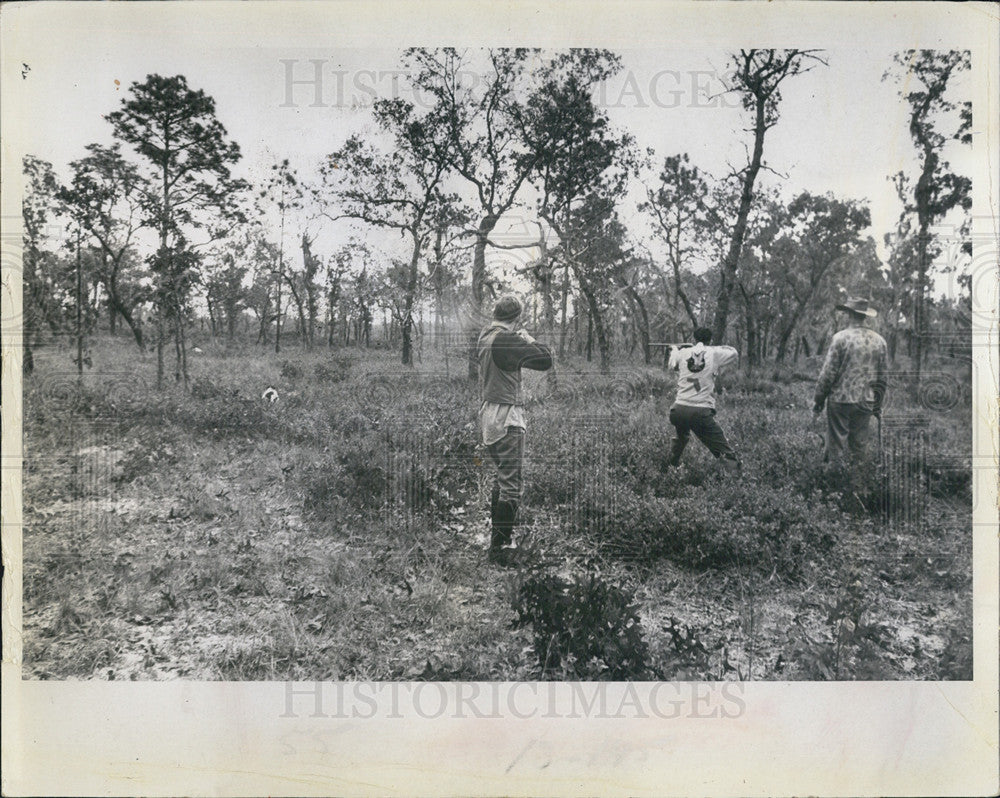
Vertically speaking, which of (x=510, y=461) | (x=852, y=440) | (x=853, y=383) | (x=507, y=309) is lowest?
(x=510, y=461)

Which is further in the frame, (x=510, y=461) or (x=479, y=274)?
(x=479, y=274)

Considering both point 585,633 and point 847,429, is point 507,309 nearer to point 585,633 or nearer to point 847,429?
point 585,633

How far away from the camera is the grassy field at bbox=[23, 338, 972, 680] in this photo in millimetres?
3020

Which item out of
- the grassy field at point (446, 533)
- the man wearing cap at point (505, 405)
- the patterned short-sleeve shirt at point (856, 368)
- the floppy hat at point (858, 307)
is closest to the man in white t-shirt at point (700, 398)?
the grassy field at point (446, 533)

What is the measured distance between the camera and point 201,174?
3.34m

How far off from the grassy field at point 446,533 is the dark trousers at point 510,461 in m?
0.10

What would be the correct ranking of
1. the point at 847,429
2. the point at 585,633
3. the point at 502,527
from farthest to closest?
the point at 847,429 → the point at 502,527 → the point at 585,633

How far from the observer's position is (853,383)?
3293 millimetres

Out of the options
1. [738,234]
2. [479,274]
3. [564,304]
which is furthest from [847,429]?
[479,274]

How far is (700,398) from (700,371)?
0.18 metres

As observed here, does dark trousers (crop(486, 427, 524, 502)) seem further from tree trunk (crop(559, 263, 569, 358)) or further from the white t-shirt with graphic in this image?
the white t-shirt with graphic

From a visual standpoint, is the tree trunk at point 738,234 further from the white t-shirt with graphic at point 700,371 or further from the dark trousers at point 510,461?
the dark trousers at point 510,461

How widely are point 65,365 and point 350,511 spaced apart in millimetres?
2107

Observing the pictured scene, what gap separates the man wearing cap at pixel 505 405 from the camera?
3.23m
